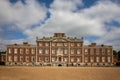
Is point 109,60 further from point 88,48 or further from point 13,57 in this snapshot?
point 13,57

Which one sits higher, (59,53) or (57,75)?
(59,53)

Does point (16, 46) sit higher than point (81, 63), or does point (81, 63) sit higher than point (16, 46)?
point (16, 46)

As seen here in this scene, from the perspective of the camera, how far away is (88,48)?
94.1m

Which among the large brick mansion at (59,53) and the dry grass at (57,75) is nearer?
the dry grass at (57,75)

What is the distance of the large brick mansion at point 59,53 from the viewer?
92625mm

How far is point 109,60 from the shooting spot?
94562 mm

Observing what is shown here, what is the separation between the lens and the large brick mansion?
92625mm

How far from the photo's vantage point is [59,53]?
306 ft

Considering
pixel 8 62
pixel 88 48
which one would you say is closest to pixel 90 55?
pixel 88 48

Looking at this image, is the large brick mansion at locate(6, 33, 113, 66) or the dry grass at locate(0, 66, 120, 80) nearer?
the dry grass at locate(0, 66, 120, 80)

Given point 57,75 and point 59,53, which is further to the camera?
point 59,53

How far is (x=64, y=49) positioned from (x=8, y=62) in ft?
79.2

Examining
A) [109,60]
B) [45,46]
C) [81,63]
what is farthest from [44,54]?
[109,60]

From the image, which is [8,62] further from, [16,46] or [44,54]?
[44,54]
